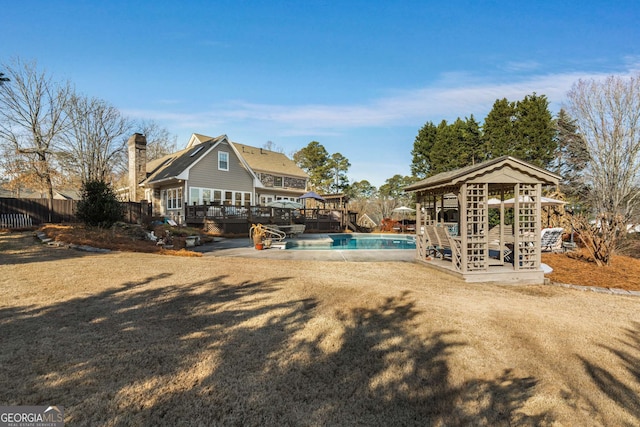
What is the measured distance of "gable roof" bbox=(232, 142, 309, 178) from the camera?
99.0ft

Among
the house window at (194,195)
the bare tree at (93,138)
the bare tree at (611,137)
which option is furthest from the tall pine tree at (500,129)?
the bare tree at (93,138)

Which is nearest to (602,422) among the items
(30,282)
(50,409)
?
(50,409)

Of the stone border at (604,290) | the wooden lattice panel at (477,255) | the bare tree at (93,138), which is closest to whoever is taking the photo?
the stone border at (604,290)

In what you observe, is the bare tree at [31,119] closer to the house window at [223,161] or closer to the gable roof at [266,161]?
the house window at [223,161]

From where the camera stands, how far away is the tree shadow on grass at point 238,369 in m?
2.60

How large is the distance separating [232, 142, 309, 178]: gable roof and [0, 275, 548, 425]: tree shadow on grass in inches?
1017

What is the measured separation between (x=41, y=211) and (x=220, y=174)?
10.7 metres

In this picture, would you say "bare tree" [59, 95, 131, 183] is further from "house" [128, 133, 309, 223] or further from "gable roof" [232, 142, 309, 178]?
"gable roof" [232, 142, 309, 178]

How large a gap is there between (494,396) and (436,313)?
1.92m

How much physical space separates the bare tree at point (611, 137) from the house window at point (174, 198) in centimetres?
2823

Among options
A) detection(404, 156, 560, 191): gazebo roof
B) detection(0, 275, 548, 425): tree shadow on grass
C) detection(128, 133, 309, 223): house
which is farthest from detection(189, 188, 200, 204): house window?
detection(404, 156, 560, 191): gazebo roof

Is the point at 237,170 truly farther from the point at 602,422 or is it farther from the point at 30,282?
the point at 602,422

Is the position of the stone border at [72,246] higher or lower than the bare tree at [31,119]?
lower

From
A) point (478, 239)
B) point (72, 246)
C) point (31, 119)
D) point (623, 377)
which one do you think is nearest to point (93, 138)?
point (31, 119)
